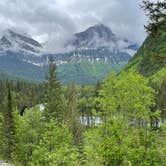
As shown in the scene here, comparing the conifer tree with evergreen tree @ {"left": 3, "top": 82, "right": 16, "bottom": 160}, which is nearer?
evergreen tree @ {"left": 3, "top": 82, "right": 16, "bottom": 160}

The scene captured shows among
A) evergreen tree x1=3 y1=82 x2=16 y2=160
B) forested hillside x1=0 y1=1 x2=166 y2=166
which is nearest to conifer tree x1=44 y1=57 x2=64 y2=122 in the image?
forested hillside x1=0 y1=1 x2=166 y2=166

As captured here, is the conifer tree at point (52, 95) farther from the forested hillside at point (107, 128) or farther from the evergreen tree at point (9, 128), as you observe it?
the evergreen tree at point (9, 128)

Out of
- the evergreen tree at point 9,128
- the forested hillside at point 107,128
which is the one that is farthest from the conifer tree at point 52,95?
the evergreen tree at point 9,128

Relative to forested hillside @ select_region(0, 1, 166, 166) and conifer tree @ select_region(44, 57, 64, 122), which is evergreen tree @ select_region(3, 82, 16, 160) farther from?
conifer tree @ select_region(44, 57, 64, 122)

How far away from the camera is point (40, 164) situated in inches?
1113

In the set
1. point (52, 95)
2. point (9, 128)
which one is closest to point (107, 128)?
point (9, 128)

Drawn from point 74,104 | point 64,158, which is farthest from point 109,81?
point 74,104

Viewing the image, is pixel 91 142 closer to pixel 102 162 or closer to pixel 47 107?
pixel 102 162

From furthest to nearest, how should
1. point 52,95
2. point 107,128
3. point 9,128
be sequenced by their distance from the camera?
point 52,95
point 9,128
point 107,128

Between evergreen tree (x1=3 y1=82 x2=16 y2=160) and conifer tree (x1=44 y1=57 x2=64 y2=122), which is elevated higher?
conifer tree (x1=44 y1=57 x2=64 y2=122)

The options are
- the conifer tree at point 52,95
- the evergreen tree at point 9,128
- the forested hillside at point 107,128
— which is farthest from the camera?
the conifer tree at point 52,95

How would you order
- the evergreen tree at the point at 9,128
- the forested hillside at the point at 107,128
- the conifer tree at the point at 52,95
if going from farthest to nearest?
the conifer tree at the point at 52,95, the evergreen tree at the point at 9,128, the forested hillside at the point at 107,128

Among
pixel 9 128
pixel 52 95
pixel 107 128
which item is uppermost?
pixel 52 95

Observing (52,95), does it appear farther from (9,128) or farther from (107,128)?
(107,128)
